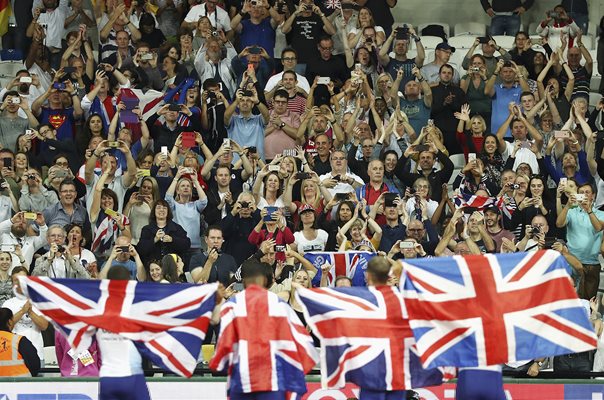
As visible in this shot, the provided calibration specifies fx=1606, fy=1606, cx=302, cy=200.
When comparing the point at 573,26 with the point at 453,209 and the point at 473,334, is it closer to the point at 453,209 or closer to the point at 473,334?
the point at 453,209

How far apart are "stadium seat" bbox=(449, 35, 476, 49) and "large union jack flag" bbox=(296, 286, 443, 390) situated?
11.6 metres

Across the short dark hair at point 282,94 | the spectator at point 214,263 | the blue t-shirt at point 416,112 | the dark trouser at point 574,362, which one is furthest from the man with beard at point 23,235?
the dark trouser at point 574,362

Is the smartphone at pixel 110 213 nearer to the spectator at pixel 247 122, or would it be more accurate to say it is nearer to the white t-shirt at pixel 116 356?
the spectator at pixel 247 122

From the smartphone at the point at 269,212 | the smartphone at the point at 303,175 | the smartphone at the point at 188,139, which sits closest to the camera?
the smartphone at the point at 269,212

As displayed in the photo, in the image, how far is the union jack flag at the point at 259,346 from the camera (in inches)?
573

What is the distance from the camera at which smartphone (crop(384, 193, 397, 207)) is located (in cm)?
2049

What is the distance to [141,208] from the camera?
20922 millimetres

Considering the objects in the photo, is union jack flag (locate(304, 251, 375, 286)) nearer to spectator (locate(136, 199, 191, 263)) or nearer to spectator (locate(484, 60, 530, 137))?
spectator (locate(136, 199, 191, 263))

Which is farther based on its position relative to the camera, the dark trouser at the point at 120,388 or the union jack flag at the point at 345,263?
the union jack flag at the point at 345,263

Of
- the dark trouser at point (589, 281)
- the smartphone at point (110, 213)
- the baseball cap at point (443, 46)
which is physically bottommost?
the dark trouser at point (589, 281)

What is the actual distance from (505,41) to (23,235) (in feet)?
30.2

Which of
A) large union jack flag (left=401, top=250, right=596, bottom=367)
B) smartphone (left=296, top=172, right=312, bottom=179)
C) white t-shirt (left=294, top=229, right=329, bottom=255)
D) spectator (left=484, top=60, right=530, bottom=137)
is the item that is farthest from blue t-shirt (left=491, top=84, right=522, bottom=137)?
large union jack flag (left=401, top=250, right=596, bottom=367)

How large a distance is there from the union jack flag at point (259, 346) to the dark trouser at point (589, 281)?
21.6ft

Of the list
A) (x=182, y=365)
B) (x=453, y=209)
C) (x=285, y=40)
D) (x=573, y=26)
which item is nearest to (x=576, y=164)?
(x=453, y=209)
